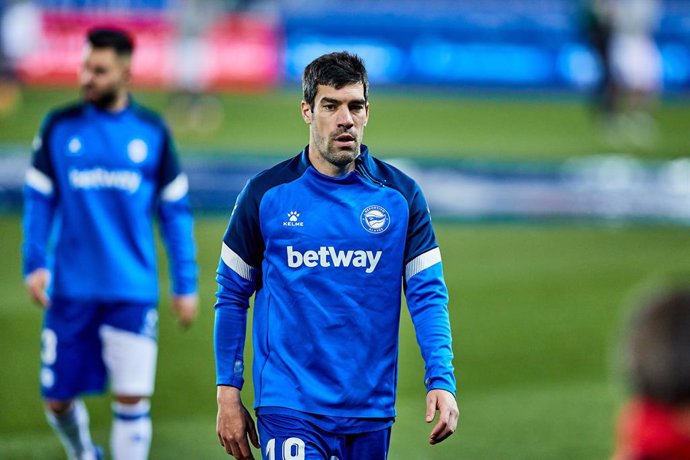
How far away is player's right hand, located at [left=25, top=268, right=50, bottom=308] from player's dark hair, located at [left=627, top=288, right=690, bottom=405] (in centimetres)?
421

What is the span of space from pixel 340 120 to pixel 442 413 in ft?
3.50

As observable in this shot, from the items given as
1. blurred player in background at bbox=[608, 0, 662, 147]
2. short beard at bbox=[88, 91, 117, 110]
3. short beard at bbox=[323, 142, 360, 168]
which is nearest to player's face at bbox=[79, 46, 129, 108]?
short beard at bbox=[88, 91, 117, 110]

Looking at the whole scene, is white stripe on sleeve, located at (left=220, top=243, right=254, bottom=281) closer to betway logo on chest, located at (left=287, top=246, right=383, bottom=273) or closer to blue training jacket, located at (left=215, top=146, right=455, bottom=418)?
blue training jacket, located at (left=215, top=146, right=455, bottom=418)

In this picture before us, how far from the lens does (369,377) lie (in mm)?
4434

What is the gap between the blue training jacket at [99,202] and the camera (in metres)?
6.14

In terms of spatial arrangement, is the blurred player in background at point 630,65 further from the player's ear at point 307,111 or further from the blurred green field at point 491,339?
the player's ear at point 307,111

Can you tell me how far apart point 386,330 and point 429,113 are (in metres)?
18.8

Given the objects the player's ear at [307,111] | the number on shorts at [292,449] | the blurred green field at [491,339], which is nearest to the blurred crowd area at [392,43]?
the blurred green field at [491,339]

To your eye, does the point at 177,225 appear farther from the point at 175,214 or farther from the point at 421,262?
the point at 421,262

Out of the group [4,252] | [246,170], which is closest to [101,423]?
[4,252]

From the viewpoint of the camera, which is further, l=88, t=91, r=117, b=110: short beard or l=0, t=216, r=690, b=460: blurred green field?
l=0, t=216, r=690, b=460: blurred green field

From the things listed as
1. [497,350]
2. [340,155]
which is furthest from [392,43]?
[340,155]

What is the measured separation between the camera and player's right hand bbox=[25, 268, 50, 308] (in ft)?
20.1

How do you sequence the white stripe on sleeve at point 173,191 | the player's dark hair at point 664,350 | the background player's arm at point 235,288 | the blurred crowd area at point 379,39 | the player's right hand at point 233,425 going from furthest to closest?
1. the blurred crowd area at point 379,39
2. the white stripe on sleeve at point 173,191
3. the background player's arm at point 235,288
4. the player's right hand at point 233,425
5. the player's dark hair at point 664,350
